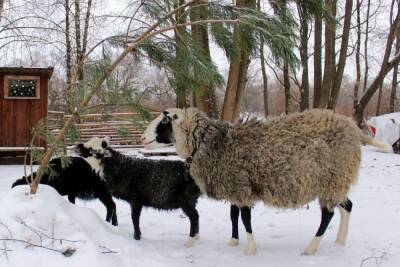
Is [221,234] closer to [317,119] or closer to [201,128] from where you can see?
[201,128]

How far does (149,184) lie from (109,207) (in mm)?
1031

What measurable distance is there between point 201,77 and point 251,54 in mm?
650

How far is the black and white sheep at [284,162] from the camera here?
5039mm

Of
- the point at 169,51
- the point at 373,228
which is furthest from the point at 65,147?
the point at 373,228

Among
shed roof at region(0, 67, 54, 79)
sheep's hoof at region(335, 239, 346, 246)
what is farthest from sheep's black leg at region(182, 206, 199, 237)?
shed roof at region(0, 67, 54, 79)

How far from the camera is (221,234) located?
6074 mm

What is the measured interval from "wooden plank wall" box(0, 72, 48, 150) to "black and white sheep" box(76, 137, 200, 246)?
24.7 ft

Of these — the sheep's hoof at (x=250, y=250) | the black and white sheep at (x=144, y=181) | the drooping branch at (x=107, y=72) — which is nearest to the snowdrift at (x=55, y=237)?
the drooping branch at (x=107, y=72)

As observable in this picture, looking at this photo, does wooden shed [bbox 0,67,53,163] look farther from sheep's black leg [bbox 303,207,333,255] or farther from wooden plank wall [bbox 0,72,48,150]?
sheep's black leg [bbox 303,207,333,255]

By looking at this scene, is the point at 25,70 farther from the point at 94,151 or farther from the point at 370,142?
the point at 370,142

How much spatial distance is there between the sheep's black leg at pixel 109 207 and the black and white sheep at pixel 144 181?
47 cm

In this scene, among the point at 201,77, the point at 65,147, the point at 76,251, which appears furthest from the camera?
the point at 201,77

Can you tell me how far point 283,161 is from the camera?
5.04 m

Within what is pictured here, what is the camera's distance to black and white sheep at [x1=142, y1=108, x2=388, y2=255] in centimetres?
504
